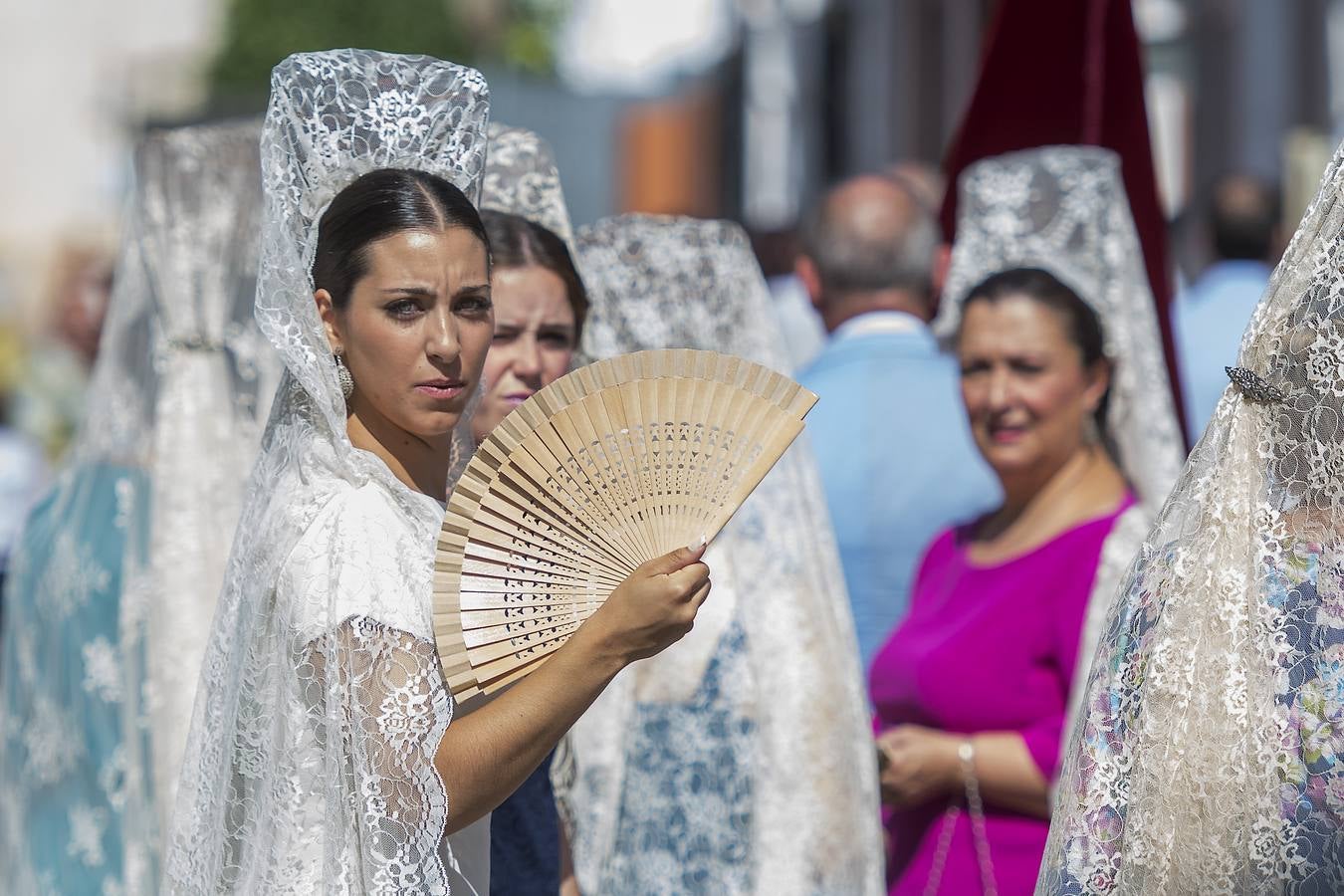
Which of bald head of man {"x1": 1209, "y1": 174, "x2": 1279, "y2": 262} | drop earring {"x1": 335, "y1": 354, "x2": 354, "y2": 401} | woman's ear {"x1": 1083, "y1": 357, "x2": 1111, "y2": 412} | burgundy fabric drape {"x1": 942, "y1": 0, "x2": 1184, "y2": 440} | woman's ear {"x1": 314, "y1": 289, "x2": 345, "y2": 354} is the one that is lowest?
woman's ear {"x1": 1083, "y1": 357, "x2": 1111, "y2": 412}

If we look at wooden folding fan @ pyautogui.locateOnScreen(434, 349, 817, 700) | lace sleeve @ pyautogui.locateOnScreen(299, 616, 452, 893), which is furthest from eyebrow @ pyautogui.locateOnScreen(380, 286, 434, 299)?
lace sleeve @ pyautogui.locateOnScreen(299, 616, 452, 893)

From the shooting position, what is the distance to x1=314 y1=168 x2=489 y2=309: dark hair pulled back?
2258 mm

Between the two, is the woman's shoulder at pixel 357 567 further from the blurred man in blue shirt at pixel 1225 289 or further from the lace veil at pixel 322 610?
the blurred man in blue shirt at pixel 1225 289

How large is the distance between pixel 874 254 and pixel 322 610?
2471mm

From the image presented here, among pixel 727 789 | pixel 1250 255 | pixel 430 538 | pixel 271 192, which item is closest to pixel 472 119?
pixel 271 192

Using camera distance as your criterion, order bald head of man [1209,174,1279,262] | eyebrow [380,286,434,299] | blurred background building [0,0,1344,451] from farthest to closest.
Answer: blurred background building [0,0,1344,451], bald head of man [1209,174,1279,262], eyebrow [380,286,434,299]

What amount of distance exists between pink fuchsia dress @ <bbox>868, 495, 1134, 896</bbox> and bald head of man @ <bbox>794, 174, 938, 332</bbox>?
1.04m

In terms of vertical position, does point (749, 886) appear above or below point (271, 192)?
below

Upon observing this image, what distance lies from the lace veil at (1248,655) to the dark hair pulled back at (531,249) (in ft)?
4.17

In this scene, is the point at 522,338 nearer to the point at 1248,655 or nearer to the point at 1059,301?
the point at 1059,301

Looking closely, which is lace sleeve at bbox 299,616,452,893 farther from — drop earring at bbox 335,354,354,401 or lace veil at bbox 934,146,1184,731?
lace veil at bbox 934,146,1184,731

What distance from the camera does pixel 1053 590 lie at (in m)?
3.31

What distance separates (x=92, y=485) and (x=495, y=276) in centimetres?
132

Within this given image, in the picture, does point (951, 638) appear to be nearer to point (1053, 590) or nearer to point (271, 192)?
point (1053, 590)
